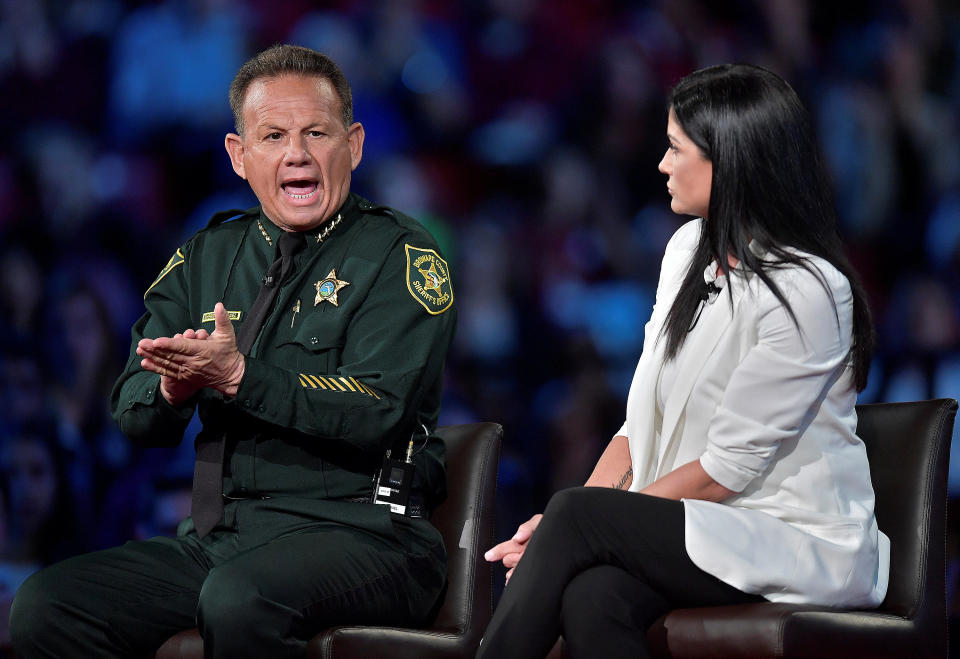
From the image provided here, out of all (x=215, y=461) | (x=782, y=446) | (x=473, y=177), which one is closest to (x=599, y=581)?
(x=782, y=446)

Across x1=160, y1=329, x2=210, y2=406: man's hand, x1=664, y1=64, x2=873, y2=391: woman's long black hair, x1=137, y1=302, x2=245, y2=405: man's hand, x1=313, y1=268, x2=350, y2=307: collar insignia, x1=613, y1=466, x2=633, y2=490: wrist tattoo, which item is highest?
x1=664, y1=64, x2=873, y2=391: woman's long black hair

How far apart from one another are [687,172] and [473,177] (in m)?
1.77

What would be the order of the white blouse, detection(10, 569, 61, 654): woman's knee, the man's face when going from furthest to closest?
the man's face → detection(10, 569, 61, 654): woman's knee → the white blouse

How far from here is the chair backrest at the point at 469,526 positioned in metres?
1.96

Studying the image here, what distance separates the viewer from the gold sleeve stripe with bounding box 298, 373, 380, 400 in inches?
73.1

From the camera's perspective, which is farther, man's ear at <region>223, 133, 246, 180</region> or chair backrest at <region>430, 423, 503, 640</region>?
man's ear at <region>223, 133, 246, 180</region>

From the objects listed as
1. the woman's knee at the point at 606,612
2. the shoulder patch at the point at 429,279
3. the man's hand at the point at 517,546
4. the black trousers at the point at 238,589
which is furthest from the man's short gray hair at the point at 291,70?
the woman's knee at the point at 606,612

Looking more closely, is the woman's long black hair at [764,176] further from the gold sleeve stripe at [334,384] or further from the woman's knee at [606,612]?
the gold sleeve stripe at [334,384]

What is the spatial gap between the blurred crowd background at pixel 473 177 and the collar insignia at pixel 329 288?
4.35 ft

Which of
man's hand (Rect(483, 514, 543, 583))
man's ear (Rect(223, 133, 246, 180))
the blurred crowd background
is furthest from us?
the blurred crowd background

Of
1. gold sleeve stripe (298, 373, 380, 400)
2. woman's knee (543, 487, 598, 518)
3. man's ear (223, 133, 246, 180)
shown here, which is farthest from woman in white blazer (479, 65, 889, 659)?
man's ear (223, 133, 246, 180)

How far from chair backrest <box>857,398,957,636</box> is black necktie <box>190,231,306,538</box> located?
1059 mm

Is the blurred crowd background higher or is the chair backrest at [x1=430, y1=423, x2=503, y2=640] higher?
the blurred crowd background

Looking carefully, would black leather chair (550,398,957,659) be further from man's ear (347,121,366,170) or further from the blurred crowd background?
the blurred crowd background
